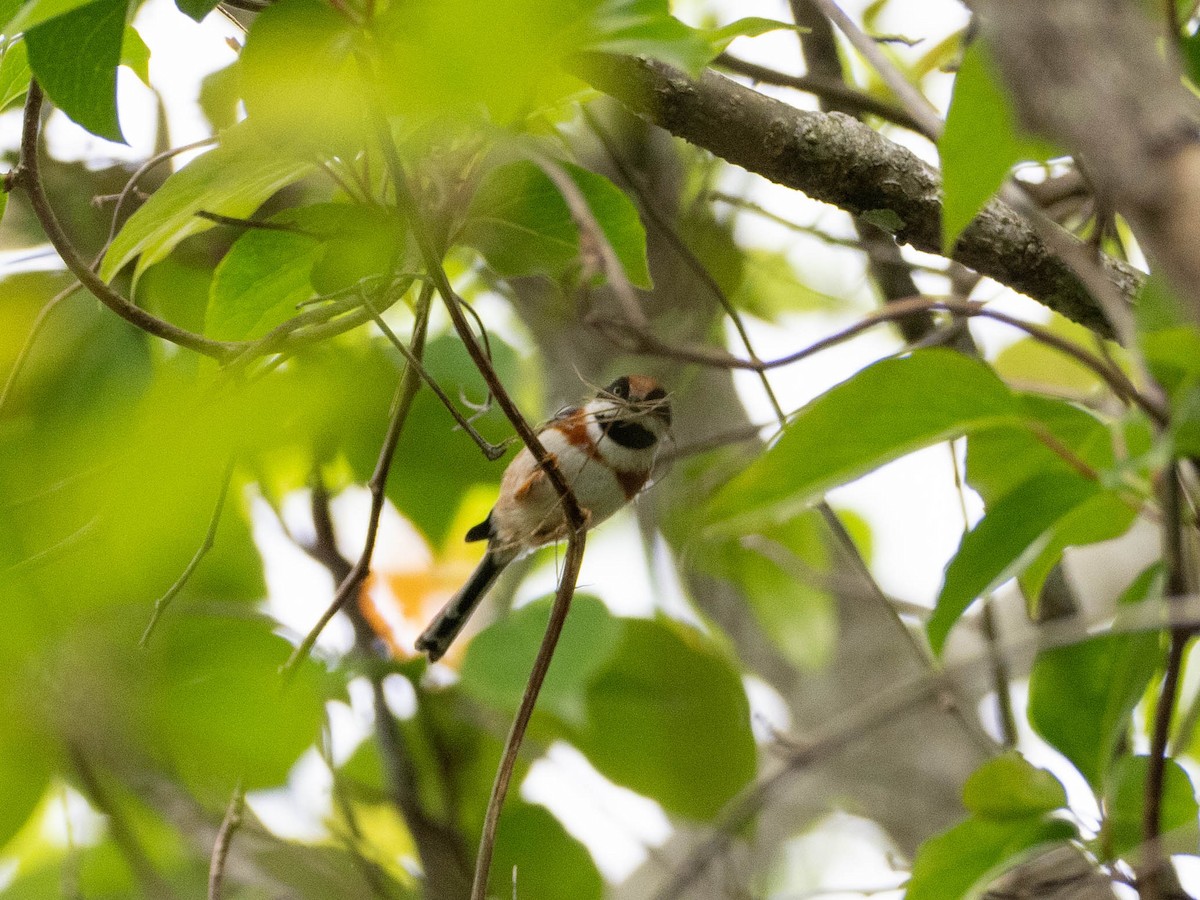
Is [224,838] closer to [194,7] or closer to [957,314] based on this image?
[194,7]

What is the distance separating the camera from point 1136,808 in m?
1.16

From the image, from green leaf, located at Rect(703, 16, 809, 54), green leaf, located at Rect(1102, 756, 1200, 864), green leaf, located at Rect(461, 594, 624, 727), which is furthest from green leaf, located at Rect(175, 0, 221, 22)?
green leaf, located at Rect(1102, 756, 1200, 864)

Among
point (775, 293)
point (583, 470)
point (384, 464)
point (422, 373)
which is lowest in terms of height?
point (775, 293)

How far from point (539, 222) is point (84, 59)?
522 millimetres

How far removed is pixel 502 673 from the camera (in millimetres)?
1624

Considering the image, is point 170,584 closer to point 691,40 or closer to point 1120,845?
point 691,40

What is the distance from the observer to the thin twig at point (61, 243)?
105 centimetres

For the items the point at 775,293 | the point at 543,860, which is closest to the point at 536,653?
the point at 543,860

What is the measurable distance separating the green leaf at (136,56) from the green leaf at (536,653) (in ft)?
2.77

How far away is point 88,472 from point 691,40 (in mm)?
446

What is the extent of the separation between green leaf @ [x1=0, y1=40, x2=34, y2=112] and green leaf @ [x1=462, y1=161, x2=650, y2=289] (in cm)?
46

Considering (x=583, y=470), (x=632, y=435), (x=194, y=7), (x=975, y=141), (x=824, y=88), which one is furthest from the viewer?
(x=632, y=435)

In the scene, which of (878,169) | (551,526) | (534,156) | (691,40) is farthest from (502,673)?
(691,40)

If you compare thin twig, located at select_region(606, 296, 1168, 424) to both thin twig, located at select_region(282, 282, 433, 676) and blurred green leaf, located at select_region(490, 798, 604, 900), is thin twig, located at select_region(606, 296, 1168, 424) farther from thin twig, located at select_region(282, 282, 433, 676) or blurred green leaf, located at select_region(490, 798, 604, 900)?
blurred green leaf, located at select_region(490, 798, 604, 900)
